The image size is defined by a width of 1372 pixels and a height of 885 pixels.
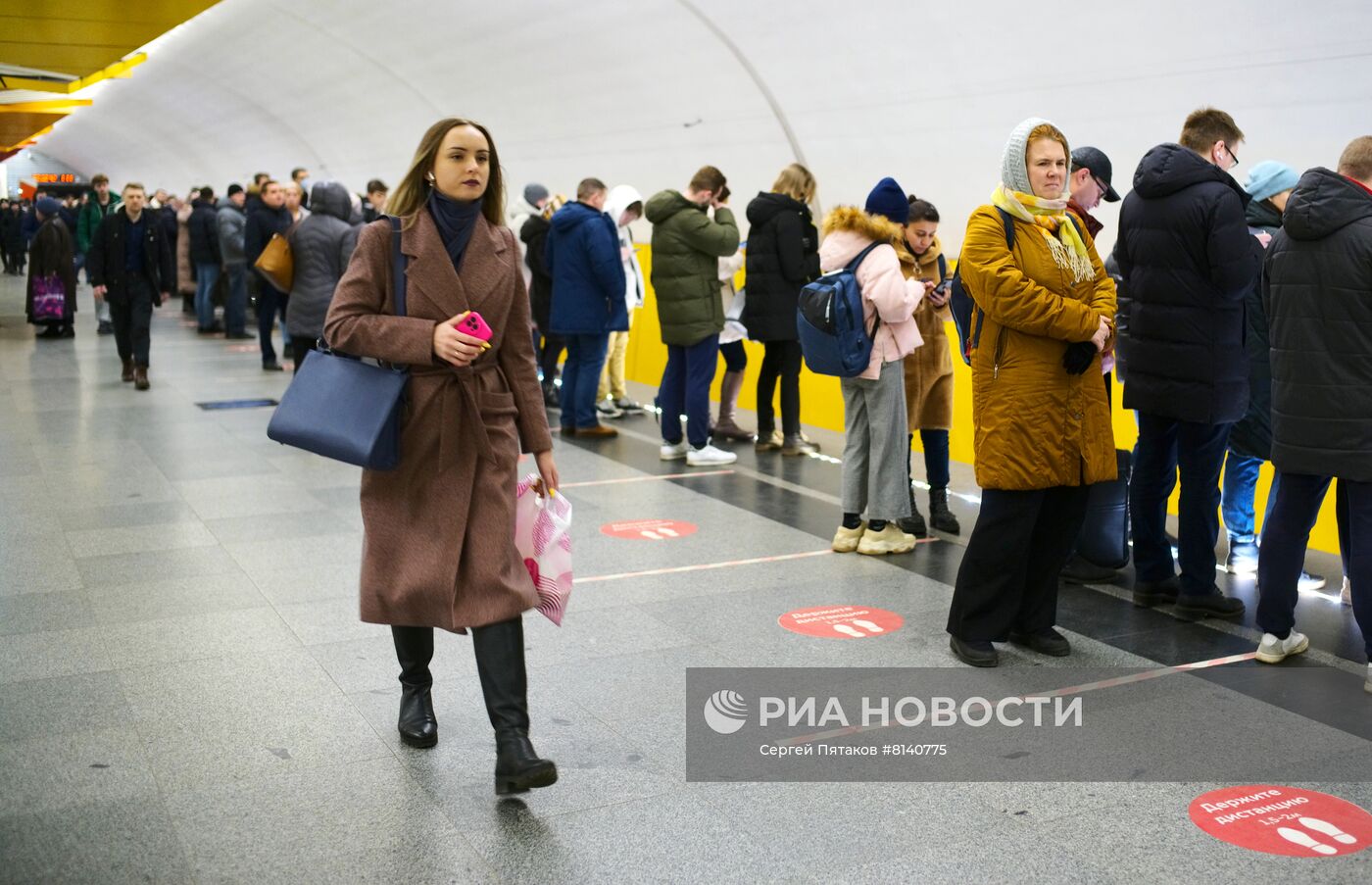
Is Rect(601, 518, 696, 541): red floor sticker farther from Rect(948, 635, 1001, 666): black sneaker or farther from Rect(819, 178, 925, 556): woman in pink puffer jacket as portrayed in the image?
Rect(948, 635, 1001, 666): black sneaker

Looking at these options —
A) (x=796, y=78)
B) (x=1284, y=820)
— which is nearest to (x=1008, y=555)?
(x=1284, y=820)

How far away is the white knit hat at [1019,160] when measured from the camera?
5309 mm

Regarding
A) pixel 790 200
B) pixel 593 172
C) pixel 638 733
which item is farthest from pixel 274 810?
pixel 593 172

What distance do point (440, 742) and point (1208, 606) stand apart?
11.3 ft

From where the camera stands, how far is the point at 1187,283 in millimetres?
5918

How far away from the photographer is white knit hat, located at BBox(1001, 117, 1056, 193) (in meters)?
5.31

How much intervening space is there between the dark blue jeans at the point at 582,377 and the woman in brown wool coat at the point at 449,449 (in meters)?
6.70

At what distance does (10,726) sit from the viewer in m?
4.75

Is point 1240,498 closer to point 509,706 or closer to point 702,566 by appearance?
point 702,566

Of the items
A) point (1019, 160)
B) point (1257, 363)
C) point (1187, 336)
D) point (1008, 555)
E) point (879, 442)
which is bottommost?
point (1008, 555)

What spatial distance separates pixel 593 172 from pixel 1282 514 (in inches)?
618

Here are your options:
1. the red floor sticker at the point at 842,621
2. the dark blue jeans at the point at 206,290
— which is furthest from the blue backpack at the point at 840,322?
the dark blue jeans at the point at 206,290

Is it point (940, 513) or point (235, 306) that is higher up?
point (235, 306)

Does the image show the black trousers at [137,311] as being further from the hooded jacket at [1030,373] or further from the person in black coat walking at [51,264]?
the hooded jacket at [1030,373]
